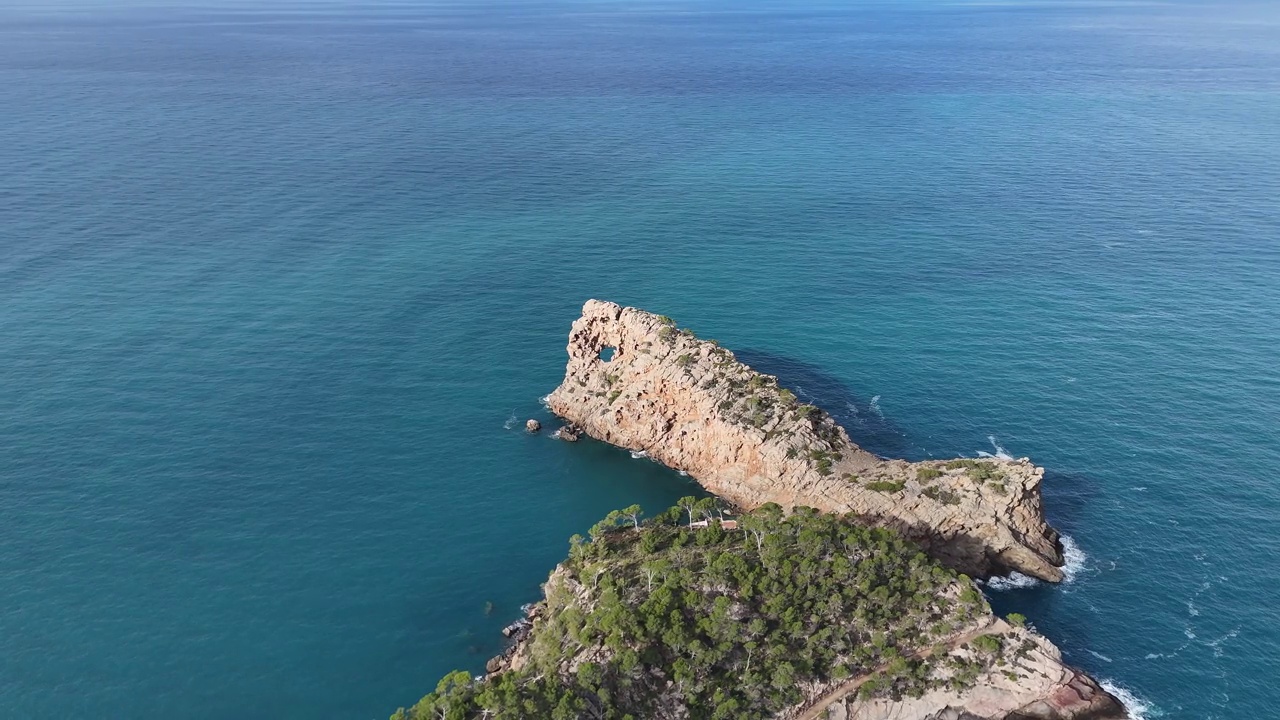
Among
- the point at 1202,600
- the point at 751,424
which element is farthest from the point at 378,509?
the point at 1202,600

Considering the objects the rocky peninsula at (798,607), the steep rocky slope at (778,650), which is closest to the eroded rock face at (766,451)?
the rocky peninsula at (798,607)

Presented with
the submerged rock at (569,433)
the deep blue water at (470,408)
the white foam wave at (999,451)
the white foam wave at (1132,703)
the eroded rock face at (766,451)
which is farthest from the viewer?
the submerged rock at (569,433)

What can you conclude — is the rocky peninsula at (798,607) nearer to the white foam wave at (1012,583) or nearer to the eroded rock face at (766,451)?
the eroded rock face at (766,451)

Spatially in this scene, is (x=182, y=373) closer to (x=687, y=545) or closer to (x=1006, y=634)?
(x=687, y=545)

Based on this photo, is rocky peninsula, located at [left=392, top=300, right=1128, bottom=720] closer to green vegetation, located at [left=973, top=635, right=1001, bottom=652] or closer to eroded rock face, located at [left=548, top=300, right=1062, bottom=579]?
green vegetation, located at [left=973, top=635, right=1001, bottom=652]

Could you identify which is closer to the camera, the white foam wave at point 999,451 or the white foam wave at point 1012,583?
the white foam wave at point 1012,583

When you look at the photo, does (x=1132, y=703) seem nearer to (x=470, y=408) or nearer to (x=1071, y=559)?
(x=1071, y=559)
